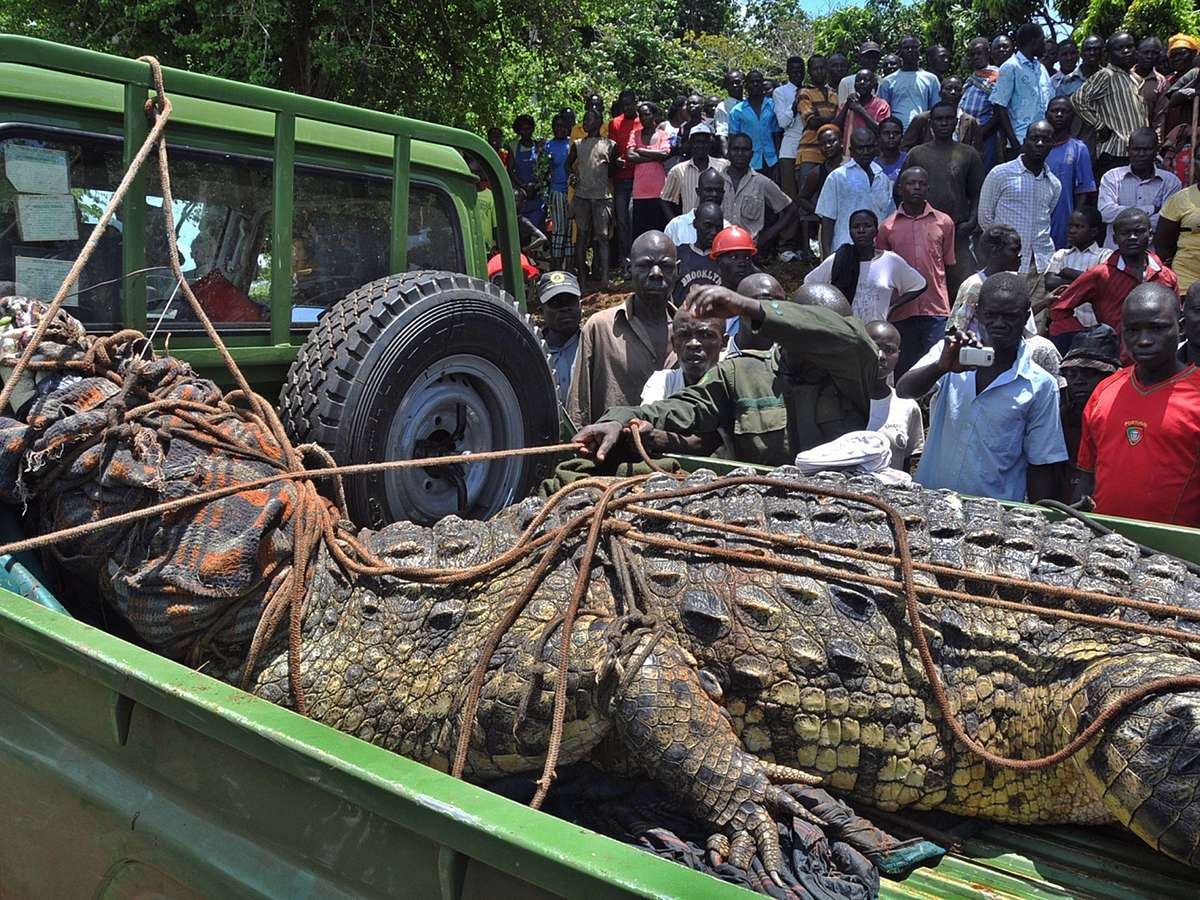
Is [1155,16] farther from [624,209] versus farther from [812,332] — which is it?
[812,332]

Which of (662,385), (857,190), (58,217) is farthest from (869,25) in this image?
(58,217)

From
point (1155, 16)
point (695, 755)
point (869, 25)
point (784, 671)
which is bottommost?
point (695, 755)

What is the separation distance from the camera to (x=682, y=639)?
8.75ft

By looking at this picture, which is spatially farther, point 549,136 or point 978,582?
point 549,136

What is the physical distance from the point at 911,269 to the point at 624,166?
5.35 meters

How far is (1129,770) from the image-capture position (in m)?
2.32

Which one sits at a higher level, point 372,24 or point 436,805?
point 372,24

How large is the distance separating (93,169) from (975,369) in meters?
3.26

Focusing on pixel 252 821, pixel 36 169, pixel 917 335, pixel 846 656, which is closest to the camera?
pixel 252 821

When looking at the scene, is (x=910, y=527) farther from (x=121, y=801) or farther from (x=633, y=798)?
(x=121, y=801)

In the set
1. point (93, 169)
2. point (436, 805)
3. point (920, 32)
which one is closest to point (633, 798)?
point (436, 805)

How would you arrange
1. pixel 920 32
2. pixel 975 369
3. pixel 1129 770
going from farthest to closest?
pixel 920 32, pixel 975 369, pixel 1129 770

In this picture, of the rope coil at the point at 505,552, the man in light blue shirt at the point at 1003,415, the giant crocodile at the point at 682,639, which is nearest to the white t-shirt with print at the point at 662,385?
the man in light blue shirt at the point at 1003,415

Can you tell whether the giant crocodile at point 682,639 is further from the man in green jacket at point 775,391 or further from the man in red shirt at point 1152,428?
the man in red shirt at point 1152,428
